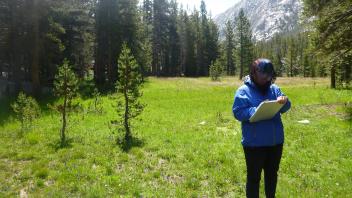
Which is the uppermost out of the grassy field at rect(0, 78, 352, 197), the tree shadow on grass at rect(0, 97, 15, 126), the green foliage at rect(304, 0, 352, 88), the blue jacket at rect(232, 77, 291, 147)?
the green foliage at rect(304, 0, 352, 88)

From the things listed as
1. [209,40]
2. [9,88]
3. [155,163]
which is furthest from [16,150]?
[209,40]

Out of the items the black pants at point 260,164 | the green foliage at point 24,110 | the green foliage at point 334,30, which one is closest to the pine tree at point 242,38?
the green foliage at point 334,30

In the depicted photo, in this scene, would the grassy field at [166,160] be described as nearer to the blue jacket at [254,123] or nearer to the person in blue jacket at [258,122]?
the person in blue jacket at [258,122]

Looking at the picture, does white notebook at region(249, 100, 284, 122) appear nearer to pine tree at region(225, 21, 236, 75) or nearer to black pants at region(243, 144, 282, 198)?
black pants at region(243, 144, 282, 198)

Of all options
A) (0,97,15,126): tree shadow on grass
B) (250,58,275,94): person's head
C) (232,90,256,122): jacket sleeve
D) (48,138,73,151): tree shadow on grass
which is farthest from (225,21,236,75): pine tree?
(232,90,256,122): jacket sleeve

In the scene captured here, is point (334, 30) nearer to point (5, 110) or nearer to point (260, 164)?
point (260, 164)

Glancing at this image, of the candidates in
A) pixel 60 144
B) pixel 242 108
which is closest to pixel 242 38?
pixel 60 144

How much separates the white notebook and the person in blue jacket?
0.08m

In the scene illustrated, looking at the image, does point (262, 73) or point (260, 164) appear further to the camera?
point (260, 164)

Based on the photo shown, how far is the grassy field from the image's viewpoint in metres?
8.75

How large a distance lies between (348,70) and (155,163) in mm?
30588

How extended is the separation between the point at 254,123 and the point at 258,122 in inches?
2.5

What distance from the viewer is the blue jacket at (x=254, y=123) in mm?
5730

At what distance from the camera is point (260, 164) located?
5.96 meters
